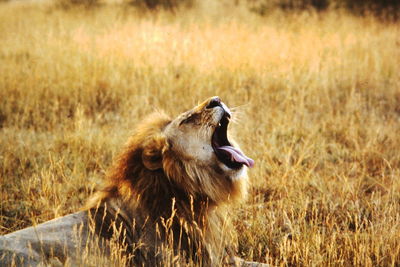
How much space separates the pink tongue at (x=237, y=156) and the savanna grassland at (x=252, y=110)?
529 millimetres

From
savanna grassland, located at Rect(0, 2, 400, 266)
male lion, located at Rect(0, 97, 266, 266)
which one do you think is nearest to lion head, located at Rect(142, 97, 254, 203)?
male lion, located at Rect(0, 97, 266, 266)

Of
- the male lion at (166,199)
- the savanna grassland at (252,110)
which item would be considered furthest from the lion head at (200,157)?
the savanna grassland at (252,110)

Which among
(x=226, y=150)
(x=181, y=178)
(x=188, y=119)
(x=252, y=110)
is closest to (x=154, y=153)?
(x=181, y=178)

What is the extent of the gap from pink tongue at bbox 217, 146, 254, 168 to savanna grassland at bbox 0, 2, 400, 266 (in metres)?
0.53

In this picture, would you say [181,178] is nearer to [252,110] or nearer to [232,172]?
[232,172]

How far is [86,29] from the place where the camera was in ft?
30.9

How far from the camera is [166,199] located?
2.82m

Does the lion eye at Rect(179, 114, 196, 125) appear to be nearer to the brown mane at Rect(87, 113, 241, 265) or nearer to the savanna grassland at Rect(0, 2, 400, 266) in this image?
the brown mane at Rect(87, 113, 241, 265)

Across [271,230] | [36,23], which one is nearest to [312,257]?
[271,230]

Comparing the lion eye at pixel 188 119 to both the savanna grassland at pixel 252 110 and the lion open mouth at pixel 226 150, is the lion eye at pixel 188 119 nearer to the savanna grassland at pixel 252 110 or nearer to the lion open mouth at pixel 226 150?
the lion open mouth at pixel 226 150

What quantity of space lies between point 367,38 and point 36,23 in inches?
282

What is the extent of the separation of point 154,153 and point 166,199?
11.5 inches

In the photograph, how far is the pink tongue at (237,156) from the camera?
297 cm

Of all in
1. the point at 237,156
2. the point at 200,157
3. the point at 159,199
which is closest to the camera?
the point at 159,199
